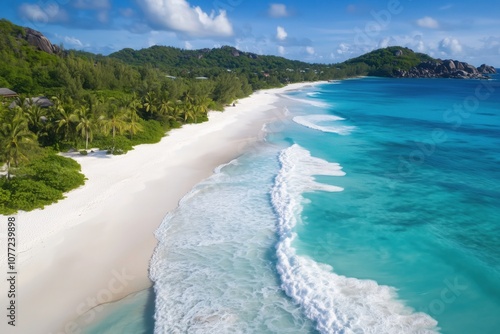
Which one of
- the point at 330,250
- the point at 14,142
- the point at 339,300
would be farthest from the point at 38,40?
the point at 339,300

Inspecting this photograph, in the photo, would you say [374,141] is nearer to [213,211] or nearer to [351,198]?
[351,198]

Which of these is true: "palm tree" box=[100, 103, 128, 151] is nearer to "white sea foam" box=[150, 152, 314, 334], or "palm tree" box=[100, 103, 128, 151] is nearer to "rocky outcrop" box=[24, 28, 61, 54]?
"white sea foam" box=[150, 152, 314, 334]

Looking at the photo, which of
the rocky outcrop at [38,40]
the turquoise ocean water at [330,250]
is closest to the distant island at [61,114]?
the rocky outcrop at [38,40]

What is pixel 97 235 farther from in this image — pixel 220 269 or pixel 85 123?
pixel 85 123

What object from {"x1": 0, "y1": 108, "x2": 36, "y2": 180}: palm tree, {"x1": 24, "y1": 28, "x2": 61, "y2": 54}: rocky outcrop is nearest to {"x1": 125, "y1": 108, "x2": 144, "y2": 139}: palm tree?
{"x1": 0, "y1": 108, "x2": 36, "y2": 180}: palm tree

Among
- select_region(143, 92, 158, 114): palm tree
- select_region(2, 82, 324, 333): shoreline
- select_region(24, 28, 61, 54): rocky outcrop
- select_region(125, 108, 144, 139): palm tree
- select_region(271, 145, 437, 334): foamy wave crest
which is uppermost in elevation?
select_region(24, 28, 61, 54): rocky outcrop

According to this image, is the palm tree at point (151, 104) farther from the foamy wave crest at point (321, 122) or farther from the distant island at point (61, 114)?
the foamy wave crest at point (321, 122)

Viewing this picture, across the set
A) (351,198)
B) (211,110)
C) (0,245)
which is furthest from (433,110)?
(0,245)
